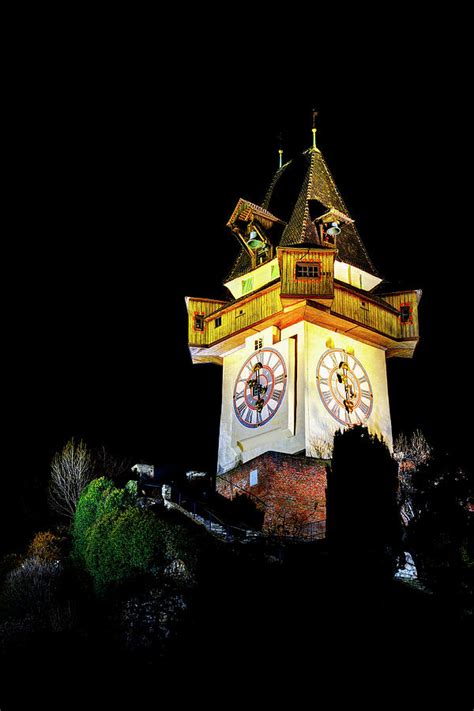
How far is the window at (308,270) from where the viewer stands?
41.6 metres

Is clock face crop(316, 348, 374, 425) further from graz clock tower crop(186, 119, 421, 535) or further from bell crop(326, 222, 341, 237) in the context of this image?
bell crop(326, 222, 341, 237)

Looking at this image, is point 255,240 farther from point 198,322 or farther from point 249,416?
point 249,416

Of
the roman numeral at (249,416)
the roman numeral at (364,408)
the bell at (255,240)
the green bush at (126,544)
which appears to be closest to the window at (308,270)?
the bell at (255,240)

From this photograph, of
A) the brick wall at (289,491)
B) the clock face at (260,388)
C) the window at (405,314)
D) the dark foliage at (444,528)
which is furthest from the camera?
the window at (405,314)

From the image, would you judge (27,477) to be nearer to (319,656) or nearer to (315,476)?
(315,476)

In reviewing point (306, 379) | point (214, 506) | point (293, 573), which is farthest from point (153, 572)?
point (306, 379)

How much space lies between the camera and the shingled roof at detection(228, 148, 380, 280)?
4450cm

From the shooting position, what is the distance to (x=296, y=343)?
139ft

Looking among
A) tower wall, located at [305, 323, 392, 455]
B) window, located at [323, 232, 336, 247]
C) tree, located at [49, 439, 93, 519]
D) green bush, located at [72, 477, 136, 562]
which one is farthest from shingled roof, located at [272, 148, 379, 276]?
green bush, located at [72, 477, 136, 562]

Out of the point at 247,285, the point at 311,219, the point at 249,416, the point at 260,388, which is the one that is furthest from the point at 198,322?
the point at 311,219

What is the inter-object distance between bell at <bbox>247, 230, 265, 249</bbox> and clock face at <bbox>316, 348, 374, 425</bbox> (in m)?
5.21

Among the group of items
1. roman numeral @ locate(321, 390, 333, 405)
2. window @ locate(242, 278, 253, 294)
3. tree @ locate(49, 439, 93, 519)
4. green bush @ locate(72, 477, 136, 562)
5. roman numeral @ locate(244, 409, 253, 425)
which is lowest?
green bush @ locate(72, 477, 136, 562)

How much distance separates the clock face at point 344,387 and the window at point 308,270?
2846 millimetres

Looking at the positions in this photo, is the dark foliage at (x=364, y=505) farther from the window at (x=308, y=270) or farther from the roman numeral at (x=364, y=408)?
the window at (x=308, y=270)
